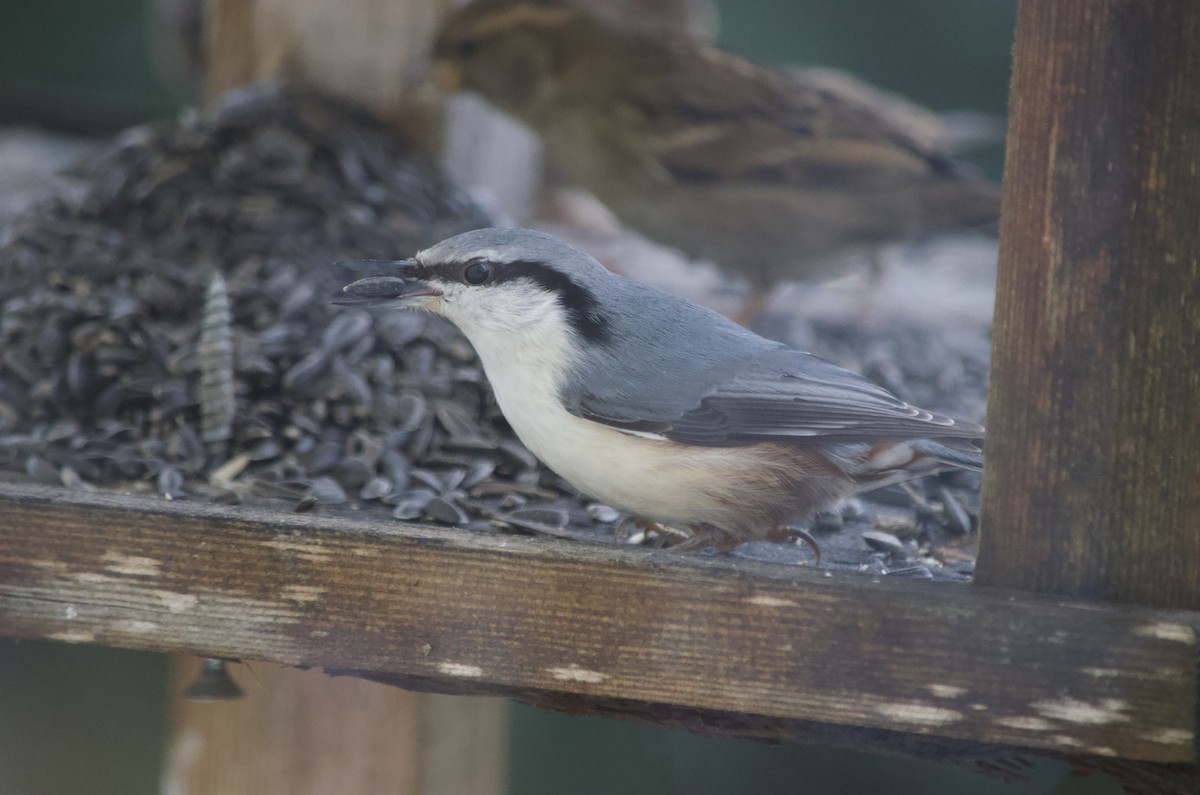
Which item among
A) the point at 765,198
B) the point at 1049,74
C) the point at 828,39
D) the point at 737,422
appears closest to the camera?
the point at 1049,74

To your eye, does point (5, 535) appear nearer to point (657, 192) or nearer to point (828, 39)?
point (657, 192)

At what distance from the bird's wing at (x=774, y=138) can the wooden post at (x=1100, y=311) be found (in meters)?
2.22

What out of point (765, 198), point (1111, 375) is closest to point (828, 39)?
point (765, 198)

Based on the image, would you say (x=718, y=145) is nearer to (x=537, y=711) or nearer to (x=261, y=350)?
(x=261, y=350)

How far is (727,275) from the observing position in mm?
4066

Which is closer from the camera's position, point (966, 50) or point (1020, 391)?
point (1020, 391)

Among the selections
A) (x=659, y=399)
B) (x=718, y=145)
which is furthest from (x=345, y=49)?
(x=659, y=399)

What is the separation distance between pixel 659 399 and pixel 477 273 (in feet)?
1.29

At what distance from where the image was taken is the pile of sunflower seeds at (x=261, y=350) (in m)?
2.37

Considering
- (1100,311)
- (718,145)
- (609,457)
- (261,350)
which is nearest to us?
(1100,311)

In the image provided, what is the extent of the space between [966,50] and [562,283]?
459 centimetres

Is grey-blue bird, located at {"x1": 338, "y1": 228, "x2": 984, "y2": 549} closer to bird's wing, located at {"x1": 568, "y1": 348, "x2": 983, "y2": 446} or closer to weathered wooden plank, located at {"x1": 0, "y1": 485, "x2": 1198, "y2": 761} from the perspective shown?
bird's wing, located at {"x1": 568, "y1": 348, "x2": 983, "y2": 446}

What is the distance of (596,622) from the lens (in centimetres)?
186

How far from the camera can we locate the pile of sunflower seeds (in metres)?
2.37
